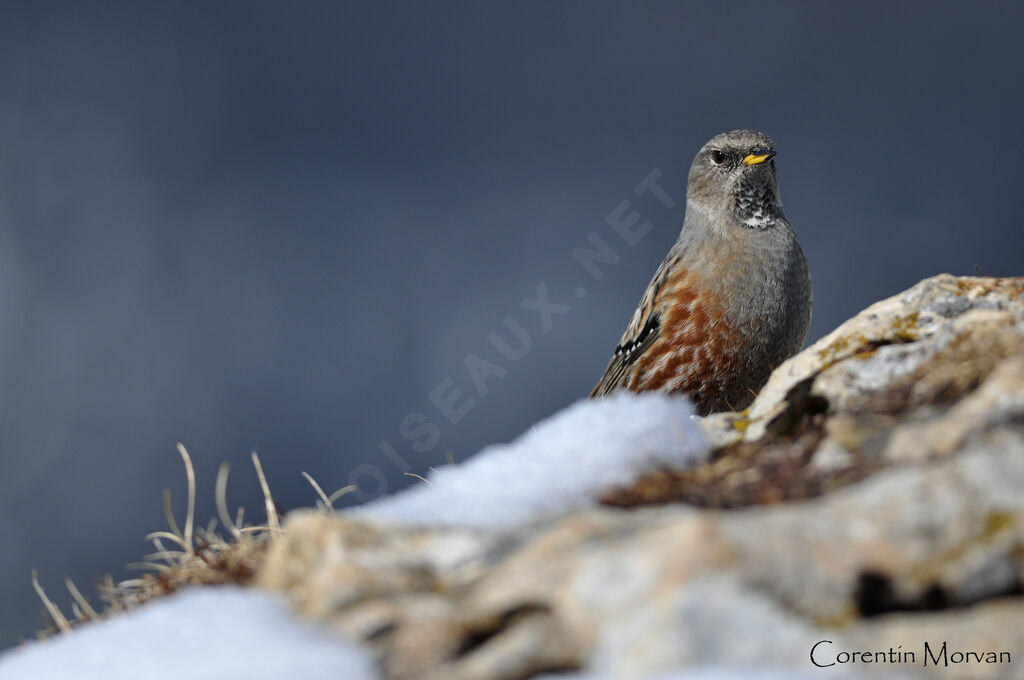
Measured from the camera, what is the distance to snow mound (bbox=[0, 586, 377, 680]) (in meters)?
2.84

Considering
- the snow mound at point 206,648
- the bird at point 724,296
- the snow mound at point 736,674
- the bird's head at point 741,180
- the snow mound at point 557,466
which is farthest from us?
the bird's head at point 741,180

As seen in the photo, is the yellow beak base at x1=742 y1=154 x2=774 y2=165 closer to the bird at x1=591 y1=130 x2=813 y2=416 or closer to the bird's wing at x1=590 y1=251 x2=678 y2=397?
the bird at x1=591 y1=130 x2=813 y2=416

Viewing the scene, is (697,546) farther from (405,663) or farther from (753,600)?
(405,663)

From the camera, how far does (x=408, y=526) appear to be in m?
3.51

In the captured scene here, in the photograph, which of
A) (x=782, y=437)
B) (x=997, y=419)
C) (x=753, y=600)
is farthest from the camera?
(x=782, y=437)

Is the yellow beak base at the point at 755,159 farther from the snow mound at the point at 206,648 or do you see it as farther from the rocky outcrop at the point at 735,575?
the snow mound at the point at 206,648

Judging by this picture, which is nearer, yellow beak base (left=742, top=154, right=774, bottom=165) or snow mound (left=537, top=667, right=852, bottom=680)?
snow mound (left=537, top=667, right=852, bottom=680)

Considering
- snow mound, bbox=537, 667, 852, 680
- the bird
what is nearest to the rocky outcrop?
snow mound, bbox=537, 667, 852, 680

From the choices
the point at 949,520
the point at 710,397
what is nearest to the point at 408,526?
the point at 949,520

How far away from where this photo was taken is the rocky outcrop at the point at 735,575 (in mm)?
2627

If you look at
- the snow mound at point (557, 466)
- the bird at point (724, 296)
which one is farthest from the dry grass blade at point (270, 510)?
the bird at point (724, 296)

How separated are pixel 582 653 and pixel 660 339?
5.02 meters

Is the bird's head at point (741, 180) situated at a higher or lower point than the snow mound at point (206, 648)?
higher

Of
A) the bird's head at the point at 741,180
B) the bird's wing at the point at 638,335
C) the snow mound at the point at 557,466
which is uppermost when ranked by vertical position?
the bird's head at the point at 741,180
